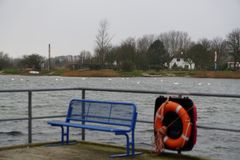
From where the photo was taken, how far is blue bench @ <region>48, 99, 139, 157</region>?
7.64 metres

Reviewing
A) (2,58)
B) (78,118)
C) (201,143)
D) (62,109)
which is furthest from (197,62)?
(78,118)

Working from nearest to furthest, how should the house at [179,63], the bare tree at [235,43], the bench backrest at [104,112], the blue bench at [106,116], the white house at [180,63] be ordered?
the blue bench at [106,116]
the bench backrest at [104,112]
the bare tree at [235,43]
the house at [179,63]
the white house at [180,63]

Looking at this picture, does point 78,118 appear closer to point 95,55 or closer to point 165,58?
point 95,55

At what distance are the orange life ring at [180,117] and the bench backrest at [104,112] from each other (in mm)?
408

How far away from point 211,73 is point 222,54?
221 inches

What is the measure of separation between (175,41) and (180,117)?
383 feet

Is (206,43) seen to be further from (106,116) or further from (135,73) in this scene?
(106,116)

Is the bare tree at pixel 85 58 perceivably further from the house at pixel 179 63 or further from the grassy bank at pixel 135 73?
the house at pixel 179 63

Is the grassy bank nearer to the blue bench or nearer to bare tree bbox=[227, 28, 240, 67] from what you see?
bare tree bbox=[227, 28, 240, 67]

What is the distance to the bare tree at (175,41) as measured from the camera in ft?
399

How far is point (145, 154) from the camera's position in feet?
26.2

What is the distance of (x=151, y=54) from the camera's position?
11281cm

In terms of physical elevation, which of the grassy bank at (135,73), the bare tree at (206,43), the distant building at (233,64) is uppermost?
the bare tree at (206,43)

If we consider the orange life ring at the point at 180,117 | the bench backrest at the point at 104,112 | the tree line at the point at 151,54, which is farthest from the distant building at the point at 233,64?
the orange life ring at the point at 180,117
